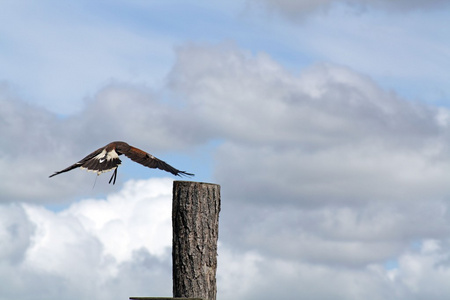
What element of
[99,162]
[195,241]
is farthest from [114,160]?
[195,241]

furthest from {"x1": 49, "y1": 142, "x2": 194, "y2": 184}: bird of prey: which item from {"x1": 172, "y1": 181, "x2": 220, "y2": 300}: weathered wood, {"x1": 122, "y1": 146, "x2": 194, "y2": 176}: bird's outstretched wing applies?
{"x1": 172, "y1": 181, "x2": 220, "y2": 300}: weathered wood

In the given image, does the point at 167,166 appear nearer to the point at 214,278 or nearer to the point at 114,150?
the point at 114,150

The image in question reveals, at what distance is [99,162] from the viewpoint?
13.4m

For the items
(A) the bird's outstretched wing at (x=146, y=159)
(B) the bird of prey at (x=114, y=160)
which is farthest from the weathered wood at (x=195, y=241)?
(A) the bird's outstretched wing at (x=146, y=159)

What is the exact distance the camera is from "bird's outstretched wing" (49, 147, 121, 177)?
43.3ft

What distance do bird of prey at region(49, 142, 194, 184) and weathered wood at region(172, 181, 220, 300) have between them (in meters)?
3.63

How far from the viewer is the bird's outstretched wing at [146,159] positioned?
533 inches

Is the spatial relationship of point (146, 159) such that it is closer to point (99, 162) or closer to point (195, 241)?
point (99, 162)

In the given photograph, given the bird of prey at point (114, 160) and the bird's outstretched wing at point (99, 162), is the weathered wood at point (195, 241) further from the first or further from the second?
the bird's outstretched wing at point (99, 162)

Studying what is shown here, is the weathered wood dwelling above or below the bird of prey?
below

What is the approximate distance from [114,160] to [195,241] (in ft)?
16.8

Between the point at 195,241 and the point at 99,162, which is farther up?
the point at 99,162

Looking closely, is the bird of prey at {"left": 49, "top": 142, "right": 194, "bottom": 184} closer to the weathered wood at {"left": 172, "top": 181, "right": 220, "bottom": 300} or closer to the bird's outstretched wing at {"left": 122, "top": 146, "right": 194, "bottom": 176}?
the bird's outstretched wing at {"left": 122, "top": 146, "right": 194, "bottom": 176}

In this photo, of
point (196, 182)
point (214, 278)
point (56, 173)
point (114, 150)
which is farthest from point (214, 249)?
point (114, 150)
